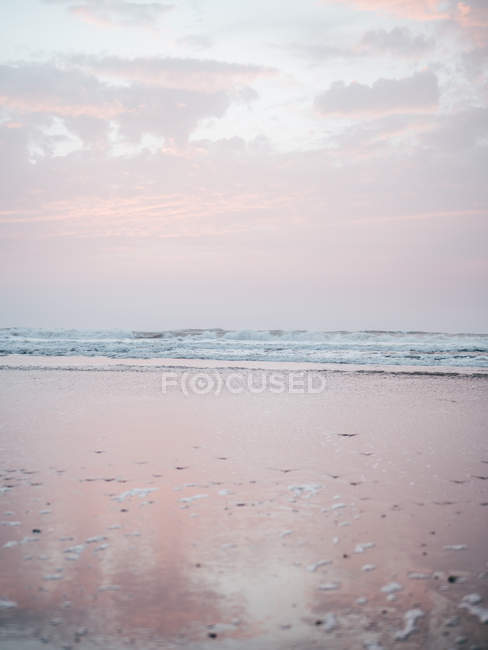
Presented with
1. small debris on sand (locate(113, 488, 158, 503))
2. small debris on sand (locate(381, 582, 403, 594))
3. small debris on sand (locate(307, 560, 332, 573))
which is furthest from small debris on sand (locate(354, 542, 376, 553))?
small debris on sand (locate(113, 488, 158, 503))

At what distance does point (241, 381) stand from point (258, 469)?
7922 millimetres

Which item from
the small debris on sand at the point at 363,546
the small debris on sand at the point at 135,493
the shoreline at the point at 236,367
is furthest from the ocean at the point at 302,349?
the small debris on sand at the point at 363,546

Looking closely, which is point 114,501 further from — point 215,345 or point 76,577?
point 215,345

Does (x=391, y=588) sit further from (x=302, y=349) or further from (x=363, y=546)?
(x=302, y=349)

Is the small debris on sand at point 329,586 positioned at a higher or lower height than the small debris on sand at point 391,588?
higher

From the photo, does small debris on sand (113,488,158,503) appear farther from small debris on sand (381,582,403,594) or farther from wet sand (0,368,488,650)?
small debris on sand (381,582,403,594)

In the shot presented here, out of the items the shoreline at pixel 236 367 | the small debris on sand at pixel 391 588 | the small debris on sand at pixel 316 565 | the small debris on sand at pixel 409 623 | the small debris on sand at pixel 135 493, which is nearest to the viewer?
the small debris on sand at pixel 409 623

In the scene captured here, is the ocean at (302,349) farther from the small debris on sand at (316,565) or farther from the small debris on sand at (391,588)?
the small debris on sand at (391,588)

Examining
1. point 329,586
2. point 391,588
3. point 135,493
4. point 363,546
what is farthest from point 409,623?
point 135,493

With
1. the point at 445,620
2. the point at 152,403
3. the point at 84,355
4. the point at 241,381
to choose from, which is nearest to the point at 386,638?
the point at 445,620

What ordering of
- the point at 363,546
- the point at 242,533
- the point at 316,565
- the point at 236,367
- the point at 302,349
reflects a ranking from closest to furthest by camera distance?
the point at 316,565 < the point at 363,546 < the point at 242,533 < the point at 236,367 < the point at 302,349

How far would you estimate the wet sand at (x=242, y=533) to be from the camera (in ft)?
8.95

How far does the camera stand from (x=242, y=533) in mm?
3879

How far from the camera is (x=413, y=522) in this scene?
4090mm
